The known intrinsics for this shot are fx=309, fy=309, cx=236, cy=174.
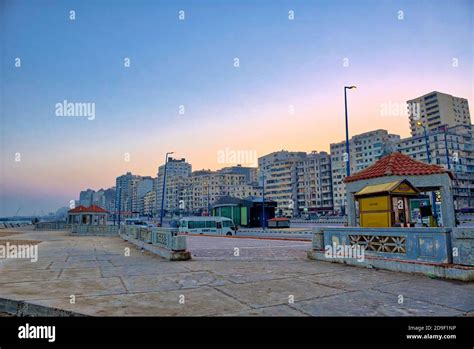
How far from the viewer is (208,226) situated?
116 feet

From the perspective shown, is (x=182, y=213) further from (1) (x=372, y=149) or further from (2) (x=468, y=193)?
(2) (x=468, y=193)

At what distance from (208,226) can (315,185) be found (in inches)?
3699

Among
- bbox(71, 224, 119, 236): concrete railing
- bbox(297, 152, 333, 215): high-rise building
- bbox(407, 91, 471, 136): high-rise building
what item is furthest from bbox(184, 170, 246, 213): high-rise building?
bbox(71, 224, 119, 236): concrete railing

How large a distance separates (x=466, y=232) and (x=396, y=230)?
→ 1.55m

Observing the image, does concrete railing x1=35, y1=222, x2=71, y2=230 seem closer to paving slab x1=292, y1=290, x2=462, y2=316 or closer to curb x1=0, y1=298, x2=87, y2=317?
curb x1=0, y1=298, x2=87, y2=317

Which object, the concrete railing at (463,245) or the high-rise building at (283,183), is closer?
the concrete railing at (463,245)

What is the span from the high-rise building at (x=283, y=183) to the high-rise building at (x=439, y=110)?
54483 millimetres

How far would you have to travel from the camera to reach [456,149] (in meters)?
Result: 94.8

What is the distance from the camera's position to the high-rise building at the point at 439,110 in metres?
128

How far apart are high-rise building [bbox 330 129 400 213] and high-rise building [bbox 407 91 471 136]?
2484cm

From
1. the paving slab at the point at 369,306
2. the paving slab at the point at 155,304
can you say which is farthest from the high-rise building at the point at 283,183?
the paving slab at the point at 155,304

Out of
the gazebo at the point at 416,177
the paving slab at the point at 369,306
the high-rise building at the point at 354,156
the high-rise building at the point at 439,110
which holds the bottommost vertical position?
the paving slab at the point at 369,306

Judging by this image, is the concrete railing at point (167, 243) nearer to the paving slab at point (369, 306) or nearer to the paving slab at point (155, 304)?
the paving slab at point (155, 304)
